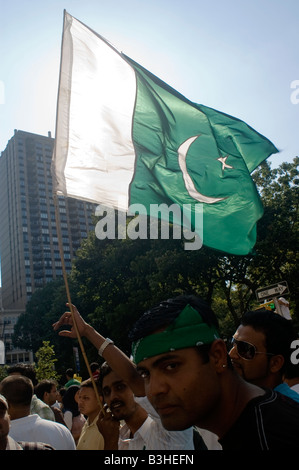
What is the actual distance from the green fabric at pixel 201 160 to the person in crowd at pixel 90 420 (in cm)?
199

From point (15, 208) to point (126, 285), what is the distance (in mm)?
87735

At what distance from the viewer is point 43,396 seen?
21.2ft

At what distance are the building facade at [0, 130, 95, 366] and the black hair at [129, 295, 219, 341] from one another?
319 feet

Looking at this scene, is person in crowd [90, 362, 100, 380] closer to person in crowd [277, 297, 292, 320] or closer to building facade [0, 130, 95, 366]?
person in crowd [277, 297, 292, 320]

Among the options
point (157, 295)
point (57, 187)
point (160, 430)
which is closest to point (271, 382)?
point (160, 430)

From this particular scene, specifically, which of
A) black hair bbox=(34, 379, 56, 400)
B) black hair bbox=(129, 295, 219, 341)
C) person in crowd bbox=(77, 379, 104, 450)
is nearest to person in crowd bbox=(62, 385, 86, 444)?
black hair bbox=(34, 379, 56, 400)

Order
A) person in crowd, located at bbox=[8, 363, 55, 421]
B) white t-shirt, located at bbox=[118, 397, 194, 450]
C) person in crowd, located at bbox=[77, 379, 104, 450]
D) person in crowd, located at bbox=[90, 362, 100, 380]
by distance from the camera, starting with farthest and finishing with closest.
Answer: person in crowd, located at bbox=[8, 363, 55, 421] < person in crowd, located at bbox=[90, 362, 100, 380] < person in crowd, located at bbox=[77, 379, 104, 450] < white t-shirt, located at bbox=[118, 397, 194, 450]

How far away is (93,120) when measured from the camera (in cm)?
434

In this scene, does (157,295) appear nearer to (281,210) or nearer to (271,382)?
(281,210)

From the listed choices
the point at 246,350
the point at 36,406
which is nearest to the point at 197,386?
the point at 246,350

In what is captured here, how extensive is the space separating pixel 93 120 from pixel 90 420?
3.04m

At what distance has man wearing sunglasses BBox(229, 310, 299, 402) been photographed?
9.00ft

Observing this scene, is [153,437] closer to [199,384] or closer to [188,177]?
[199,384]

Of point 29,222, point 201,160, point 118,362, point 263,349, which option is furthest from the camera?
point 29,222
